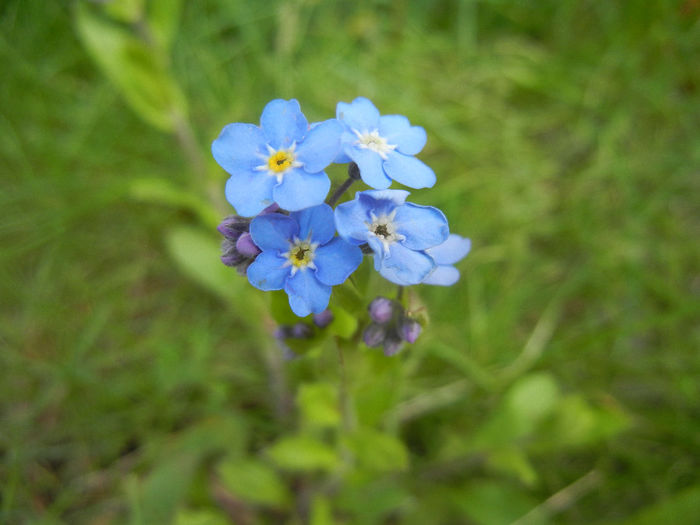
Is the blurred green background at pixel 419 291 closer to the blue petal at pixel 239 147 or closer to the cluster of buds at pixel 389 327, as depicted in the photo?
the cluster of buds at pixel 389 327

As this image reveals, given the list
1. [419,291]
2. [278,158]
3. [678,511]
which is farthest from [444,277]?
[678,511]

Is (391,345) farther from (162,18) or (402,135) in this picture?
(162,18)

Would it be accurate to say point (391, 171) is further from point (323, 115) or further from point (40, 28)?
point (40, 28)

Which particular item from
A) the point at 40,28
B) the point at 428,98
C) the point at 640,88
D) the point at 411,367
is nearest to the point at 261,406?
the point at 411,367

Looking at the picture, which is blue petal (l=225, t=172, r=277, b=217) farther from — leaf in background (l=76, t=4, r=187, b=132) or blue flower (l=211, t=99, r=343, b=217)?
leaf in background (l=76, t=4, r=187, b=132)

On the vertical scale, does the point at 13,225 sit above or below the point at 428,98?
below

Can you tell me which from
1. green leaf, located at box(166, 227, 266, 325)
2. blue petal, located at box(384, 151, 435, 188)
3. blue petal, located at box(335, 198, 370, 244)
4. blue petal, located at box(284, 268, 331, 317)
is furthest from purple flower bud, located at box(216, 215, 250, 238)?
green leaf, located at box(166, 227, 266, 325)
